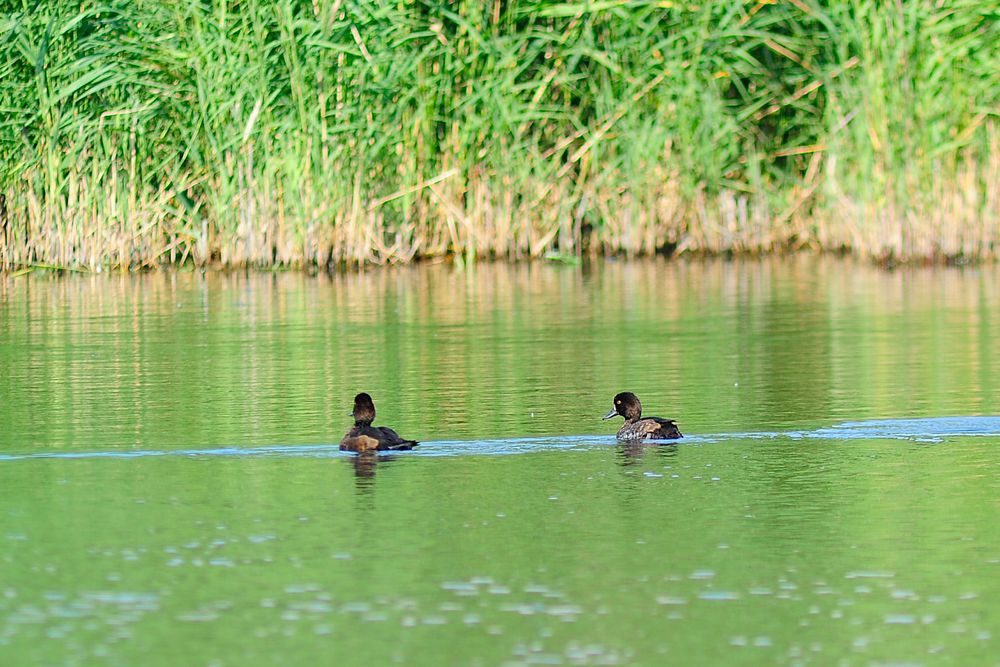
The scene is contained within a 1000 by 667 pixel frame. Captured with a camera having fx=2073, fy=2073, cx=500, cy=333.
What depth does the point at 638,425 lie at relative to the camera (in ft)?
31.0

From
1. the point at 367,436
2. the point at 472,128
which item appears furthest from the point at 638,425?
the point at 472,128

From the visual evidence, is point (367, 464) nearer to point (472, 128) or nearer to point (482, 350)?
point (482, 350)

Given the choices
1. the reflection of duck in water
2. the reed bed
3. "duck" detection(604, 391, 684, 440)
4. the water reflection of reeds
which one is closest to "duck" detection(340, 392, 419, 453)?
the reflection of duck in water

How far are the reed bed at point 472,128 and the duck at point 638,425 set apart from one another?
31.9 ft

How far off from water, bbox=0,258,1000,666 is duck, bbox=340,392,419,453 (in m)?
0.08

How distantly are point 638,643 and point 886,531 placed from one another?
5.89ft

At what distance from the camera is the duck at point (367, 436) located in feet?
30.1

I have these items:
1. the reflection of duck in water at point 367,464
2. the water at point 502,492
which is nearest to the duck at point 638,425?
the water at point 502,492

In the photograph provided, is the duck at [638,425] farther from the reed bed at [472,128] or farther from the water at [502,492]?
the reed bed at [472,128]

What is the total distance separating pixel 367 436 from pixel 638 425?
4.08 feet

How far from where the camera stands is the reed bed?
1902 centimetres

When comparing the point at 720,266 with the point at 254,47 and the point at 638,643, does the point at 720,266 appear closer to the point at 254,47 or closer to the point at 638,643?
the point at 254,47

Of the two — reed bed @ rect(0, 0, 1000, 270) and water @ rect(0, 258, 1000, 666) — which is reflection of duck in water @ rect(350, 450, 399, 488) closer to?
water @ rect(0, 258, 1000, 666)

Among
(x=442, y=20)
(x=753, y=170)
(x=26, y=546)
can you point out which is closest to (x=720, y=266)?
(x=753, y=170)
